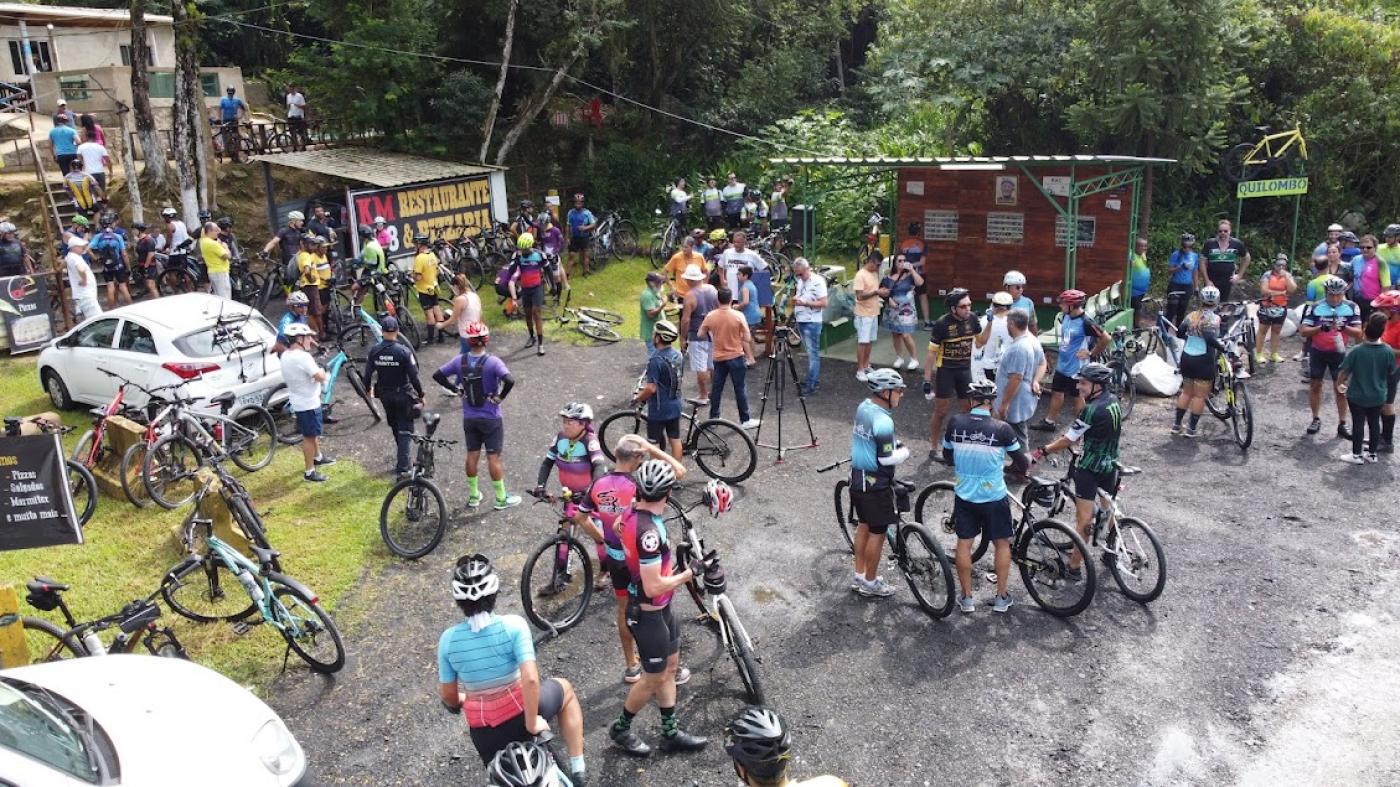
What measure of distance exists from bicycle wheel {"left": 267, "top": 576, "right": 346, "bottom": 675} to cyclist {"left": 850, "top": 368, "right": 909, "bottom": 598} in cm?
413

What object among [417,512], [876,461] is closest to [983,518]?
[876,461]

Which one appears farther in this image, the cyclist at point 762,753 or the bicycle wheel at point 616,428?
the bicycle wheel at point 616,428

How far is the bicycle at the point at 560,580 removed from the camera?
8.05 meters

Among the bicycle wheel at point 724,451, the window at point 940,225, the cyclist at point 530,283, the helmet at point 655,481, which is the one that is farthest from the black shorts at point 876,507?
the window at point 940,225

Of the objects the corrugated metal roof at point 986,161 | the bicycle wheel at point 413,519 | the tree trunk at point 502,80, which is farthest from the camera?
the tree trunk at point 502,80

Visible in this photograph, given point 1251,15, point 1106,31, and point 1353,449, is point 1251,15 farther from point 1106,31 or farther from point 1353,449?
point 1353,449

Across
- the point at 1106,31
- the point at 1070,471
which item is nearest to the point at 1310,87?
the point at 1106,31

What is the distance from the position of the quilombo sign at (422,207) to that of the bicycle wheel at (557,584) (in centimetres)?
1183

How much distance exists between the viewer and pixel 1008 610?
327 inches

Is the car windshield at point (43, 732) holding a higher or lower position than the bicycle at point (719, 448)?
higher

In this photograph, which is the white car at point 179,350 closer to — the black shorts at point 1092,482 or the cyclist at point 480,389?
the cyclist at point 480,389

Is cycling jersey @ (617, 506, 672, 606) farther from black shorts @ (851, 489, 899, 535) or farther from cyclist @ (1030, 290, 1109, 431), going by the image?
cyclist @ (1030, 290, 1109, 431)

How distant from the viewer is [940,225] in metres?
18.3

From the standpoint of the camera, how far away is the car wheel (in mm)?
13523
